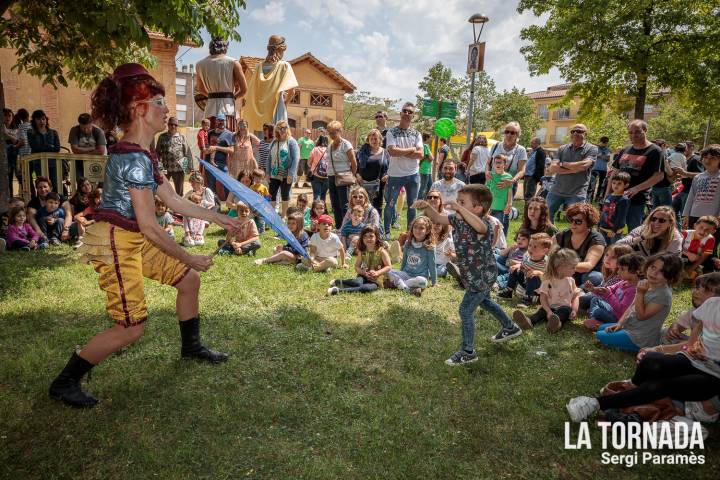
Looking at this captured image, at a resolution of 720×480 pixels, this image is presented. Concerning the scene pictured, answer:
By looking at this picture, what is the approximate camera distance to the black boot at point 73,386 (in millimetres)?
3150

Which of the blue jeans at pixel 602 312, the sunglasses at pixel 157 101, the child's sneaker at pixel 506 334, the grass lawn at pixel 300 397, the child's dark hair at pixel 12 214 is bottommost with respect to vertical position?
the grass lawn at pixel 300 397

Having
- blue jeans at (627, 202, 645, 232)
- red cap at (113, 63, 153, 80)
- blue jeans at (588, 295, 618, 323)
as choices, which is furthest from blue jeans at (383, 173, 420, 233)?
red cap at (113, 63, 153, 80)

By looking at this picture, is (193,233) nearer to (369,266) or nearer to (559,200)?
(369,266)

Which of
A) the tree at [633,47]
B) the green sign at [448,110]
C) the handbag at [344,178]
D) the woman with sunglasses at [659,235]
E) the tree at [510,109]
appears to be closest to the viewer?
the woman with sunglasses at [659,235]

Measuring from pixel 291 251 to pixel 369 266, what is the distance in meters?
1.62

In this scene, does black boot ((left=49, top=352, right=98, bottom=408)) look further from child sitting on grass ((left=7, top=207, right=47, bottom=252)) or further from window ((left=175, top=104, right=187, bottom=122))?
window ((left=175, top=104, right=187, bottom=122))

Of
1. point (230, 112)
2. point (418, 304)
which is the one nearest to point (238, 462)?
point (418, 304)

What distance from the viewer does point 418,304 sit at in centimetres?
561

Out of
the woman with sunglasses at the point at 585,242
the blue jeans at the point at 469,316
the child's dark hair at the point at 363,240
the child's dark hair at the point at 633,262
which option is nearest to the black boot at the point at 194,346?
the blue jeans at the point at 469,316

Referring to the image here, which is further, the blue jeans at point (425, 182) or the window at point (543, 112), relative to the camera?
the window at point (543, 112)

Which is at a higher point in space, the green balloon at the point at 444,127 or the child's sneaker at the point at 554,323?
the green balloon at the point at 444,127

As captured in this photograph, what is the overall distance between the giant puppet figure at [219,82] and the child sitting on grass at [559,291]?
6273 millimetres

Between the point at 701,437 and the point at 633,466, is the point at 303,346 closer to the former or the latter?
the point at 633,466

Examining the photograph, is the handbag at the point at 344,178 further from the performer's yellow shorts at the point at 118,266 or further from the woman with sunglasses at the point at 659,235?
the performer's yellow shorts at the point at 118,266
